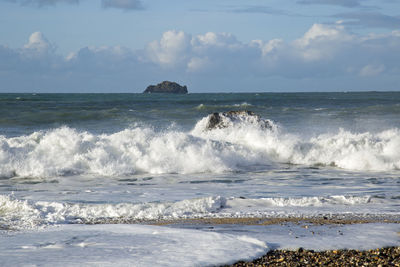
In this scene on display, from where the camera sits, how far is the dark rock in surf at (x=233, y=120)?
17375mm

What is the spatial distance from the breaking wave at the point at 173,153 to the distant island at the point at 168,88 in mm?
94909

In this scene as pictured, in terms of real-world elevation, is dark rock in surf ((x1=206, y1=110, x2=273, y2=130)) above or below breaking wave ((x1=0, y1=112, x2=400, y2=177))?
above

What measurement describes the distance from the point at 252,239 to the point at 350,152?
30.8ft

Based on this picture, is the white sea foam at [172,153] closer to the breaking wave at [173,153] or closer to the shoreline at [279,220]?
the breaking wave at [173,153]

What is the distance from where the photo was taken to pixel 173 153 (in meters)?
13.4

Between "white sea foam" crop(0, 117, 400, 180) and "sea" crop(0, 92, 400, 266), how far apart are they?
0.12 feet

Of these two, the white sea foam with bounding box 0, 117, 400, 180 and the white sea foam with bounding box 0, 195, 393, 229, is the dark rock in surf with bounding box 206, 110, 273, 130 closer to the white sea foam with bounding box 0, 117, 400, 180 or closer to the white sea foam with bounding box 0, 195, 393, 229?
the white sea foam with bounding box 0, 117, 400, 180

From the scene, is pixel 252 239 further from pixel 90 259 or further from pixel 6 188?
pixel 6 188

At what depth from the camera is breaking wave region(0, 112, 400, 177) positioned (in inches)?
489

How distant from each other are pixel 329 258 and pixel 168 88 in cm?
10856

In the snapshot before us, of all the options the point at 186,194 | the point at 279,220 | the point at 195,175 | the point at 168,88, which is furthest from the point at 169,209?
the point at 168,88

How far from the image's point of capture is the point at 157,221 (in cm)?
709

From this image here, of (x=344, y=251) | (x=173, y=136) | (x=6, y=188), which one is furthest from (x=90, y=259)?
(x=173, y=136)

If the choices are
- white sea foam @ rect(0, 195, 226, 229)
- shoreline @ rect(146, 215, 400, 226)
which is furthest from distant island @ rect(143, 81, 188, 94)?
shoreline @ rect(146, 215, 400, 226)
